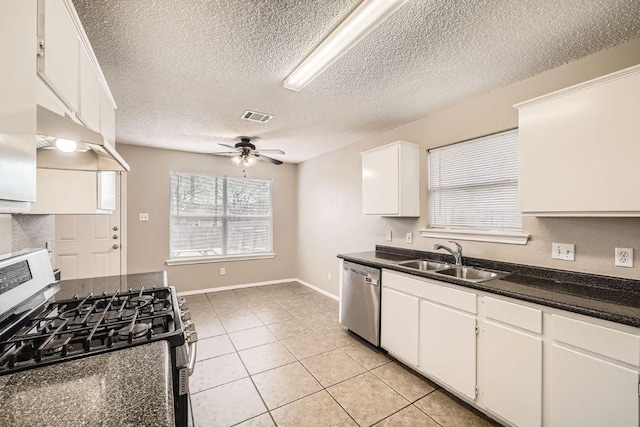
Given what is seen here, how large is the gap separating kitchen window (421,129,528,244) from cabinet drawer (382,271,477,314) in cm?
70

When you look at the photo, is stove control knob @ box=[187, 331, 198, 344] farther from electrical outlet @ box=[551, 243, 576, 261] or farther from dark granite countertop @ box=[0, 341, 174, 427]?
electrical outlet @ box=[551, 243, 576, 261]

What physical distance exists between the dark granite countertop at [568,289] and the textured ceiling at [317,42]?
4.95 feet

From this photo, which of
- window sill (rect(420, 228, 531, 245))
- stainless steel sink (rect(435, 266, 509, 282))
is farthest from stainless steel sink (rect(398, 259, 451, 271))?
window sill (rect(420, 228, 531, 245))

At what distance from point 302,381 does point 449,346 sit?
1.19 meters

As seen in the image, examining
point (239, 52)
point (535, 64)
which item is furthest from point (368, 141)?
point (239, 52)

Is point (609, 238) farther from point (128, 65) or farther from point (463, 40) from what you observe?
point (128, 65)

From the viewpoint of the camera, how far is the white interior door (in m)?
3.55

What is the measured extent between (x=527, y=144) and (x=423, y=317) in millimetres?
1488

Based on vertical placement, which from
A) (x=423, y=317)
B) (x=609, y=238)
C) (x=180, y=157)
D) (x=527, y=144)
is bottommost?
(x=423, y=317)

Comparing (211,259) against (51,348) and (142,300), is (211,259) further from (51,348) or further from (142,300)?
(51,348)

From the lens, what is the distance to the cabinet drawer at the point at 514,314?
1.56 m

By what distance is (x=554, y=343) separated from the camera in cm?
149

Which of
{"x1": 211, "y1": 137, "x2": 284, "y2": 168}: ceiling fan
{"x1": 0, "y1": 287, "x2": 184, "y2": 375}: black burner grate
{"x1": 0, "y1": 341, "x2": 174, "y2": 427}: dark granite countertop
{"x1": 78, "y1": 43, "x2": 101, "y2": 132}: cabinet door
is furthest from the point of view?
{"x1": 211, "y1": 137, "x2": 284, "y2": 168}: ceiling fan

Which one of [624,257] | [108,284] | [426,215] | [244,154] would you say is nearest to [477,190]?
[426,215]
